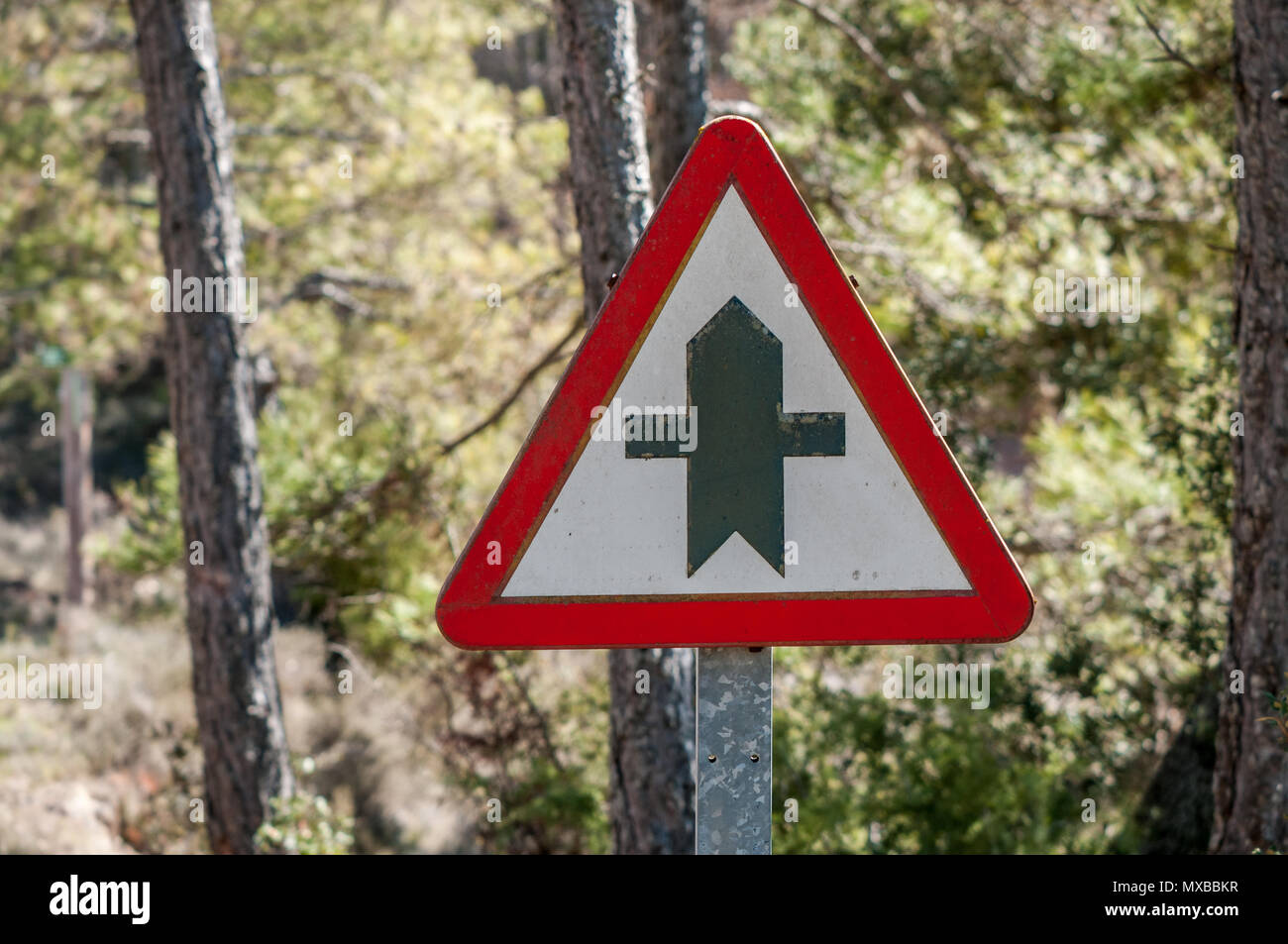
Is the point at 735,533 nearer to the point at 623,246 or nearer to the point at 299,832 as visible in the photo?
the point at 623,246

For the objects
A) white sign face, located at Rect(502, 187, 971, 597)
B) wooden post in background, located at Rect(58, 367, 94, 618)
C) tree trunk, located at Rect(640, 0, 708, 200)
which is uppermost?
tree trunk, located at Rect(640, 0, 708, 200)

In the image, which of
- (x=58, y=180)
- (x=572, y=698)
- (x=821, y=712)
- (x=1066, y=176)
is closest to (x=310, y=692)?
(x=572, y=698)

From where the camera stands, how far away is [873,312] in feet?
23.5

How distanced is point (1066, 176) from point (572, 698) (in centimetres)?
463

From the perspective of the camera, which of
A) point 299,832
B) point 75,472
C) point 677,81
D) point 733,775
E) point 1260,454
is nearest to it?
point 733,775

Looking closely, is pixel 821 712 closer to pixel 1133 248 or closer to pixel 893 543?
pixel 1133 248

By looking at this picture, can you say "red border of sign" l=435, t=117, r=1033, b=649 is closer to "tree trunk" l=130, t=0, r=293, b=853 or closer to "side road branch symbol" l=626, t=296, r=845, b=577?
"side road branch symbol" l=626, t=296, r=845, b=577

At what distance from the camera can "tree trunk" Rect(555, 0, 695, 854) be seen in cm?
423

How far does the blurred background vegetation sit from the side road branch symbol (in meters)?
2.50

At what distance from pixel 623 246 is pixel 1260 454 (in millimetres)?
2307

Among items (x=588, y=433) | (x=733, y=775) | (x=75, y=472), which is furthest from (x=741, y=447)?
(x=75, y=472)

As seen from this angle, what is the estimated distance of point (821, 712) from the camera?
22.4 feet

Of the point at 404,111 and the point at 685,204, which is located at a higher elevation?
the point at 404,111

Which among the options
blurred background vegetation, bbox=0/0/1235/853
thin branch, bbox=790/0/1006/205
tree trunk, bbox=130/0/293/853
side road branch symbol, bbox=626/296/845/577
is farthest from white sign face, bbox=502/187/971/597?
thin branch, bbox=790/0/1006/205
